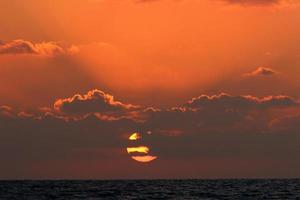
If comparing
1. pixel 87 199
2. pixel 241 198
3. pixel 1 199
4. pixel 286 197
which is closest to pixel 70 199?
pixel 87 199

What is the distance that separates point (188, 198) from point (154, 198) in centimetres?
771

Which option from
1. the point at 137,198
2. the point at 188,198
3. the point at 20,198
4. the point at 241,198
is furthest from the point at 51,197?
the point at 241,198

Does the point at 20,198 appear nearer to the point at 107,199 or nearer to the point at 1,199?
the point at 1,199

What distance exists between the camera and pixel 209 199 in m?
115

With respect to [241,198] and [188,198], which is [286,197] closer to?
[241,198]

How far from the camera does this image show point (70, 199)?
11538cm

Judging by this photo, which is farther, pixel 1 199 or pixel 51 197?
pixel 51 197

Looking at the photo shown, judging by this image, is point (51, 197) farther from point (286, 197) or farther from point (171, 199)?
point (286, 197)

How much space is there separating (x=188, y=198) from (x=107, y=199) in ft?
43.9

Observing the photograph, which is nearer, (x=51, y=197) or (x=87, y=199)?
(x=87, y=199)

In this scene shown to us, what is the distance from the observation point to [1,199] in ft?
372

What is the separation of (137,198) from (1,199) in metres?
22.6

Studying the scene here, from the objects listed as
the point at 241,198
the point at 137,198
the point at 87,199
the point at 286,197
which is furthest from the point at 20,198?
the point at 286,197

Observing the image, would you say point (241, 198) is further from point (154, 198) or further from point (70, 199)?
point (70, 199)
